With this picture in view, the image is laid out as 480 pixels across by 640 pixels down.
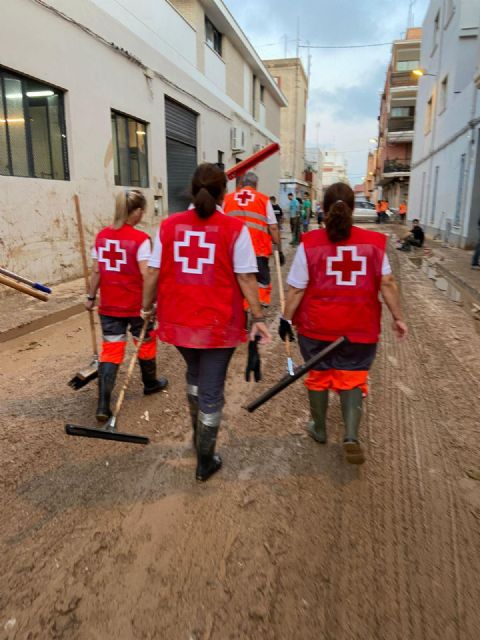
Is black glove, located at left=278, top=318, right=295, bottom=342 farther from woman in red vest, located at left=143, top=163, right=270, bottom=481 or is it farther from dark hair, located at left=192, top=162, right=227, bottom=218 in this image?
dark hair, located at left=192, top=162, right=227, bottom=218

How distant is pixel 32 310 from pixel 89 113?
465 cm

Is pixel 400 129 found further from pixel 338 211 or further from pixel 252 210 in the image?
pixel 338 211

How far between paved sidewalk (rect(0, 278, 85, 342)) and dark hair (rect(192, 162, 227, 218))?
159 inches

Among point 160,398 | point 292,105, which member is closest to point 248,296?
point 160,398

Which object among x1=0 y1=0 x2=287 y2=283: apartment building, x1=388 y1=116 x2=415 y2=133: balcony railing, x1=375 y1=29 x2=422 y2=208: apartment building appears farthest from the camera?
x1=388 y1=116 x2=415 y2=133: balcony railing

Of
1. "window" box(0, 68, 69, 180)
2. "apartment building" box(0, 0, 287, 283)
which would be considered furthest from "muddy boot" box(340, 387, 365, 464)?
"window" box(0, 68, 69, 180)

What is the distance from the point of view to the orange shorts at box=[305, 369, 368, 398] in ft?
9.96

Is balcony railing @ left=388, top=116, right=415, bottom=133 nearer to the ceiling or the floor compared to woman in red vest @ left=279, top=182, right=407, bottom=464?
nearer to the ceiling

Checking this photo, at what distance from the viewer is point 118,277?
11.9ft

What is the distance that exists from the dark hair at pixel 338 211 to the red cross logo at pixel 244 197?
2.75 meters

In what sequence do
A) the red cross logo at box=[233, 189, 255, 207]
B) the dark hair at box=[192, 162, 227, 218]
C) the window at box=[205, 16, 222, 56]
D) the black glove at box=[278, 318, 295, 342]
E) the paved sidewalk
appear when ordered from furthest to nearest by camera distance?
1. the window at box=[205, 16, 222, 56]
2. the paved sidewalk
3. the red cross logo at box=[233, 189, 255, 207]
4. the black glove at box=[278, 318, 295, 342]
5. the dark hair at box=[192, 162, 227, 218]

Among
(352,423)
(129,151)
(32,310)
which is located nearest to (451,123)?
(129,151)

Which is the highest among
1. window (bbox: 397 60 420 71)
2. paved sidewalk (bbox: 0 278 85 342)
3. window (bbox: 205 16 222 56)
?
window (bbox: 397 60 420 71)

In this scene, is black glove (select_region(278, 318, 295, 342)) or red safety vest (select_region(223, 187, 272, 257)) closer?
black glove (select_region(278, 318, 295, 342))
